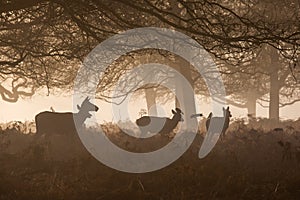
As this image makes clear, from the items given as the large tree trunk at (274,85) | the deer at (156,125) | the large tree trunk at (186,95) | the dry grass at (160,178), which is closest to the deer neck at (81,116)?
the deer at (156,125)

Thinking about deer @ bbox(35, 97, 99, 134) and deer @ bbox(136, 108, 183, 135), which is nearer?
deer @ bbox(35, 97, 99, 134)

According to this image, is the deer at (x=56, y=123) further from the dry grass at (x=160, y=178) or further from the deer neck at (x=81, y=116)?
the dry grass at (x=160, y=178)

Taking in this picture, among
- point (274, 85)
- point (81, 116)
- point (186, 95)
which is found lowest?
point (81, 116)

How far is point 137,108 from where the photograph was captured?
235 ft

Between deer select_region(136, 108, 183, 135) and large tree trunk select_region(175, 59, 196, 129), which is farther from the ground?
large tree trunk select_region(175, 59, 196, 129)

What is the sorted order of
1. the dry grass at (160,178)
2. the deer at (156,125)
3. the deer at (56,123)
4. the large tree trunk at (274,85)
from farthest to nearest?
the large tree trunk at (274,85)
the deer at (156,125)
the deer at (56,123)
the dry grass at (160,178)

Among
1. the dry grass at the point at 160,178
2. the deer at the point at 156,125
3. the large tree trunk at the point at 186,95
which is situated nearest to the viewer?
the dry grass at the point at 160,178

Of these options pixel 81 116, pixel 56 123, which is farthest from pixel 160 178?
pixel 81 116

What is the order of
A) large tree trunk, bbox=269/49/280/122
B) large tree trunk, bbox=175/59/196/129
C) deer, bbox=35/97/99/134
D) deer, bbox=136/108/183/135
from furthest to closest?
large tree trunk, bbox=269/49/280/122, large tree trunk, bbox=175/59/196/129, deer, bbox=136/108/183/135, deer, bbox=35/97/99/134

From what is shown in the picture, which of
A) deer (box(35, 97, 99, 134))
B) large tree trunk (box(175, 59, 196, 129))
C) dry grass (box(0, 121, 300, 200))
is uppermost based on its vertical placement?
large tree trunk (box(175, 59, 196, 129))

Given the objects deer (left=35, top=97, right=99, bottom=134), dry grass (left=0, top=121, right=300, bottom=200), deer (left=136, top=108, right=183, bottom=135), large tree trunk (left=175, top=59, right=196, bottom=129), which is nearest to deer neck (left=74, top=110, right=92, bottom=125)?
deer (left=35, top=97, right=99, bottom=134)

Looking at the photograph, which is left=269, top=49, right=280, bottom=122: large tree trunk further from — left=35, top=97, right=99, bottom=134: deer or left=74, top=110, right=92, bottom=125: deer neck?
left=35, top=97, right=99, bottom=134: deer

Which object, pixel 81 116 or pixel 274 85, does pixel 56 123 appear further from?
pixel 274 85

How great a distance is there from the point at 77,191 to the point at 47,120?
27.3ft
